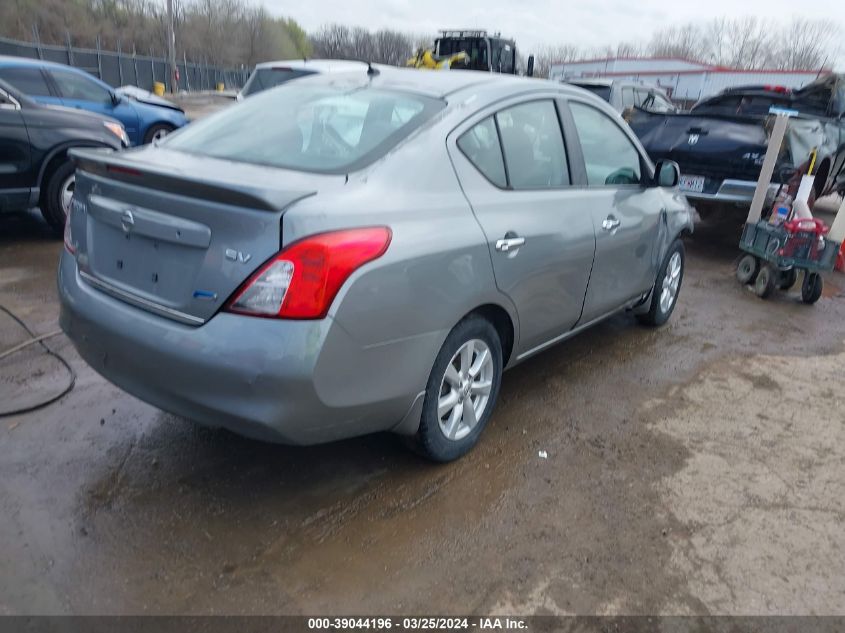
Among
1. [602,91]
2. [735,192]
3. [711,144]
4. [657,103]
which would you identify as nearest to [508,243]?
[735,192]

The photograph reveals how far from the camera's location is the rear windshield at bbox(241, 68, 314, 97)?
980cm

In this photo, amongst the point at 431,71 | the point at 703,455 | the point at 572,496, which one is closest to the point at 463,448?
the point at 572,496

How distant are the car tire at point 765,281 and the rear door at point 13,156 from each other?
6.98 m

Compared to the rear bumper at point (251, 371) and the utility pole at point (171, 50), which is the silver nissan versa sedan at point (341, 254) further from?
the utility pole at point (171, 50)

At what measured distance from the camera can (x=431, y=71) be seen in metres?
3.52

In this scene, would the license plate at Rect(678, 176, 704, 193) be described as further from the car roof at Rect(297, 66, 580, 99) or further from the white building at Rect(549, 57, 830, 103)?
the white building at Rect(549, 57, 830, 103)

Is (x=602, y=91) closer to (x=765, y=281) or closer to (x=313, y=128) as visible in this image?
(x=765, y=281)

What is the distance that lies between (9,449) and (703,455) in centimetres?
340

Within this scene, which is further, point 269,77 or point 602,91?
point 602,91

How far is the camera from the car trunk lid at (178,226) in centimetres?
223

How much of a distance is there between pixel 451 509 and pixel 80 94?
31.8 ft

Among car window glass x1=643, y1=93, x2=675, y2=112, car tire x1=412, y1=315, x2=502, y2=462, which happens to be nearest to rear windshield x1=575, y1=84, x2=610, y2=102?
car window glass x1=643, y1=93, x2=675, y2=112

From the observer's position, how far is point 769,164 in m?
6.28

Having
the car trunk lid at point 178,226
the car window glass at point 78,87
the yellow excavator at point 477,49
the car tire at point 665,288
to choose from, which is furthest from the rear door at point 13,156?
the yellow excavator at point 477,49
